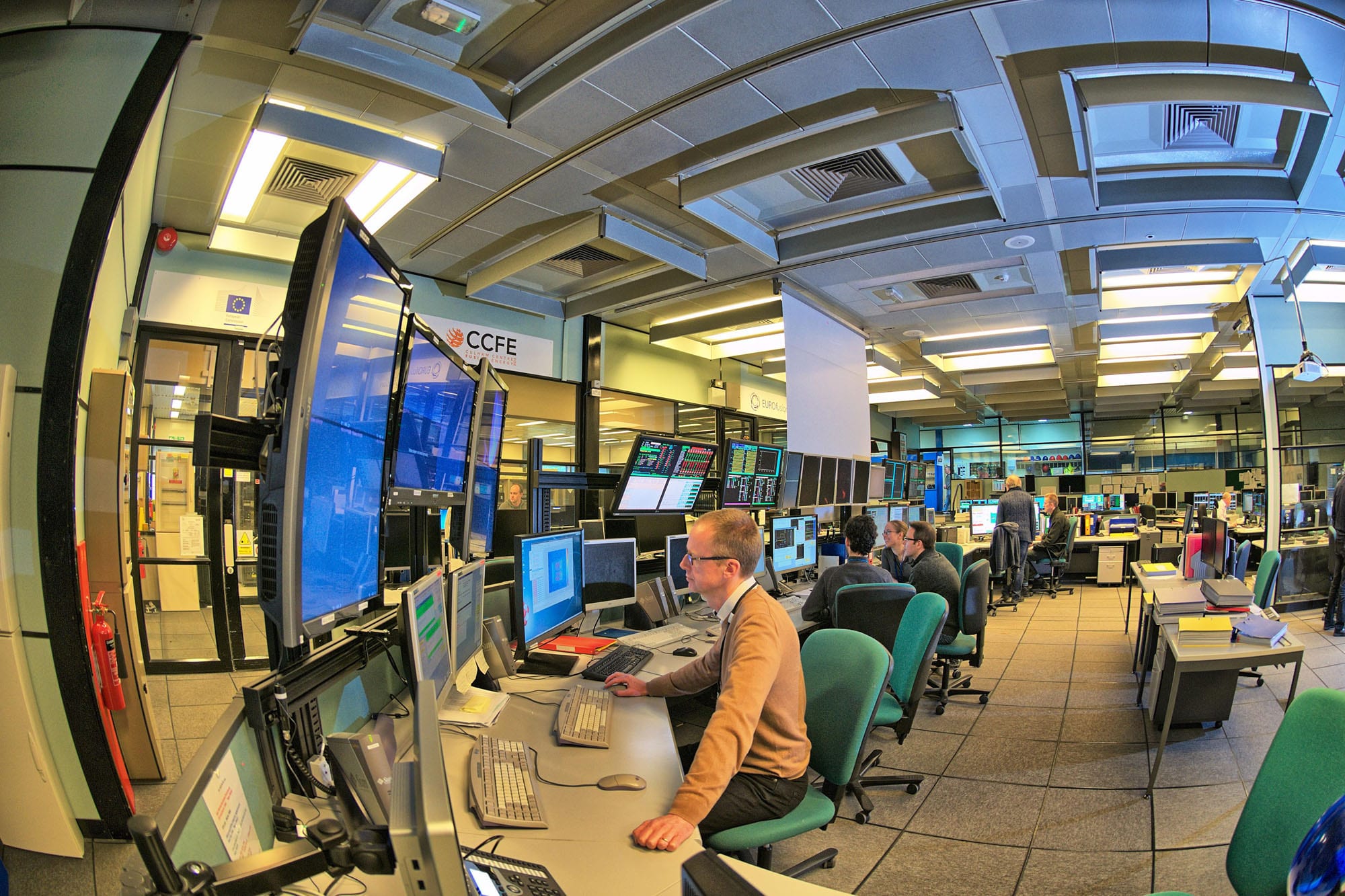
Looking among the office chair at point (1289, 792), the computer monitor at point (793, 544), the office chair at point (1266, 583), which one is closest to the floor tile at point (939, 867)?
the office chair at point (1289, 792)

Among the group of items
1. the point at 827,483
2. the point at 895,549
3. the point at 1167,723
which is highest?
the point at 827,483

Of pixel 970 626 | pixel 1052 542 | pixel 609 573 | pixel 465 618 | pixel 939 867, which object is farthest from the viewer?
pixel 1052 542

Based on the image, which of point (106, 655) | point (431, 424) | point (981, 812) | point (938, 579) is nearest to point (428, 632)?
point (431, 424)

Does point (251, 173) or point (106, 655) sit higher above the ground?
point (251, 173)

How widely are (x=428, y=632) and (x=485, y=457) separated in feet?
4.79

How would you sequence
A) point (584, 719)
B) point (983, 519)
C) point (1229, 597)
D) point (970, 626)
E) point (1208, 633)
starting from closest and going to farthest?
point (584, 719)
point (1208, 633)
point (1229, 597)
point (970, 626)
point (983, 519)

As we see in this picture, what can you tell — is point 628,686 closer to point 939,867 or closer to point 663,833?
point 663,833

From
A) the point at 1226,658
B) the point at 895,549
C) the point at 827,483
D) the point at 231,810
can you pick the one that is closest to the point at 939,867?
the point at 1226,658

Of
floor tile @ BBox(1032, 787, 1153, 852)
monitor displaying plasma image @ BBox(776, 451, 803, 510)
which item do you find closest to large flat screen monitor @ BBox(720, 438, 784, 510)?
monitor displaying plasma image @ BBox(776, 451, 803, 510)

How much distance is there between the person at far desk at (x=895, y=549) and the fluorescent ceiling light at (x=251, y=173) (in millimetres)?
5003

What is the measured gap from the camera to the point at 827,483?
20.7 feet

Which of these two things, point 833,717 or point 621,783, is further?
point 833,717

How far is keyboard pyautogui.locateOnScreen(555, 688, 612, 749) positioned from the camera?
186cm

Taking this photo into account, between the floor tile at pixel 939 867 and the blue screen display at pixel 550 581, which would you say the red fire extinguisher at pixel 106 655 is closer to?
the blue screen display at pixel 550 581
